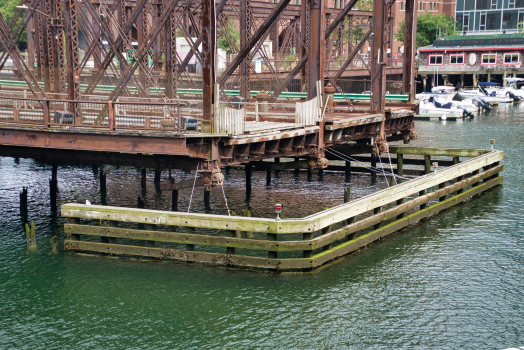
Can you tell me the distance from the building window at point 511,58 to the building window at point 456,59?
627 centimetres

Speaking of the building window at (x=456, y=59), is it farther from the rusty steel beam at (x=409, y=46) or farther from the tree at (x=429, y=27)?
the rusty steel beam at (x=409, y=46)

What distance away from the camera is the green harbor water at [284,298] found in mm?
14117

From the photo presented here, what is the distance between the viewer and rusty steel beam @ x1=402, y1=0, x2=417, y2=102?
33656mm

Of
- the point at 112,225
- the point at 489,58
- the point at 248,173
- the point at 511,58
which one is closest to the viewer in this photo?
the point at 112,225

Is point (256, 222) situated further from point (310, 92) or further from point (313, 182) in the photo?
point (313, 182)

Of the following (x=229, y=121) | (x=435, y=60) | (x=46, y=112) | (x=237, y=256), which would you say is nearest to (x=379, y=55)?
(x=229, y=121)

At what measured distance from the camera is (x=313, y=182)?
32594mm

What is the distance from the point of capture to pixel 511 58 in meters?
97.0

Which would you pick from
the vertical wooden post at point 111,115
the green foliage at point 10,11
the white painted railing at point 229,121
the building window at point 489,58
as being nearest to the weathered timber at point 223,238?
the vertical wooden post at point 111,115

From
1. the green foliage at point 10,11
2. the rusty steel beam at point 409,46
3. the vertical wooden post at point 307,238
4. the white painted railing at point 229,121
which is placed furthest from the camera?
the green foliage at point 10,11

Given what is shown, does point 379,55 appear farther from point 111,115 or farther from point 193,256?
point 193,256

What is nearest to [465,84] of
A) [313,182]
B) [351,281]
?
[313,182]

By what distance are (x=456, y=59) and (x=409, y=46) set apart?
229 ft

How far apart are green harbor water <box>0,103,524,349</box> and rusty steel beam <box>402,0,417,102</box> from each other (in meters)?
12.2
